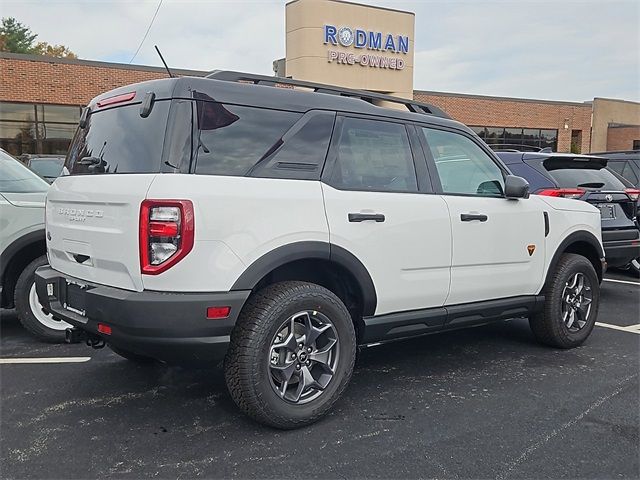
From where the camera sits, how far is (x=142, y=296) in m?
2.98

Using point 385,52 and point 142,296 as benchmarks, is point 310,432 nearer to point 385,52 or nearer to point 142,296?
point 142,296

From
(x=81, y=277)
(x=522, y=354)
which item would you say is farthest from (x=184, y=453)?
(x=522, y=354)

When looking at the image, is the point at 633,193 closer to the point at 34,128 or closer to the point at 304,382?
the point at 304,382

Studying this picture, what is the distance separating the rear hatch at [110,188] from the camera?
3.06 meters

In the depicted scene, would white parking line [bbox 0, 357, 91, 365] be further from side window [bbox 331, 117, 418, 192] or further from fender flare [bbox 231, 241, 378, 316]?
side window [bbox 331, 117, 418, 192]

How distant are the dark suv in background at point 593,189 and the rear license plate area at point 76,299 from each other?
512 centimetres

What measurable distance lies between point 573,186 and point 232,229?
5.13 metres

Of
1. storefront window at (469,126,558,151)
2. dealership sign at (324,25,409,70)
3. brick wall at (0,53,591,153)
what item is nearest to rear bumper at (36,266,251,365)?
brick wall at (0,53,591,153)

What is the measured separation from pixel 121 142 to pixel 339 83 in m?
20.6

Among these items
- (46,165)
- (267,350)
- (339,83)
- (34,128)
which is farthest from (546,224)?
(339,83)

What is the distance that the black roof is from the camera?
3227 millimetres

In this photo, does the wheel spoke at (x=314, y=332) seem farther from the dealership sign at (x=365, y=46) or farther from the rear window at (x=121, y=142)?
the dealership sign at (x=365, y=46)

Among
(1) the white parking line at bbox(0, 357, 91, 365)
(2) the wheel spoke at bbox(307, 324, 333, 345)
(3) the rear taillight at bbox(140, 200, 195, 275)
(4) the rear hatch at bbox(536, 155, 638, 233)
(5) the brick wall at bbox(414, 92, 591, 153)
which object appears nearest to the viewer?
(3) the rear taillight at bbox(140, 200, 195, 275)

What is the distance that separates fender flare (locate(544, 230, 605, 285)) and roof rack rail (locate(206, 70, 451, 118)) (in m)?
1.55
